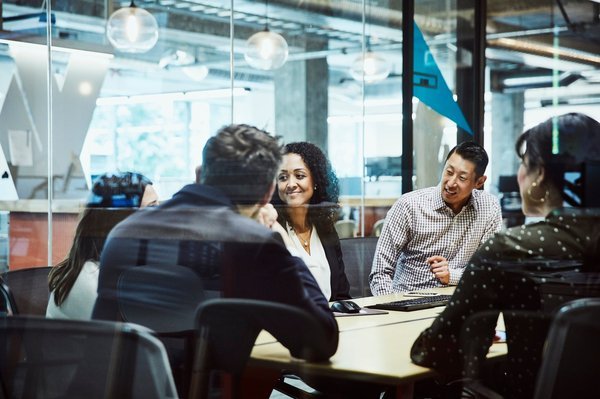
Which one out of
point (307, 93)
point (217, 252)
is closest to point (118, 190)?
point (217, 252)

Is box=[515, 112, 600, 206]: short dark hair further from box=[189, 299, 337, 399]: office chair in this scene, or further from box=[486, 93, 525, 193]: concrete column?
box=[189, 299, 337, 399]: office chair

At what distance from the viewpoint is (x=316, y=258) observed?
226 cm

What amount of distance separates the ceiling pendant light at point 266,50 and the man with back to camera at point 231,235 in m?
2.63

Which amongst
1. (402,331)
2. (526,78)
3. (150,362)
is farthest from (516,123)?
(150,362)

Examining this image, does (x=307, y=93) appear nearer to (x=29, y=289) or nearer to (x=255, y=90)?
(x=255, y=90)

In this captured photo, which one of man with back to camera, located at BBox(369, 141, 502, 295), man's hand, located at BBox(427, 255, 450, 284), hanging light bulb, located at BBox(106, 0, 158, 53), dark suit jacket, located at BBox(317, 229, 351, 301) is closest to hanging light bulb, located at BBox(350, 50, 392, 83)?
hanging light bulb, located at BBox(106, 0, 158, 53)

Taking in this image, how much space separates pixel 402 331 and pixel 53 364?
1.07 meters

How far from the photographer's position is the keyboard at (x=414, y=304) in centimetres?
223

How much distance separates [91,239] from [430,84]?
3962 mm

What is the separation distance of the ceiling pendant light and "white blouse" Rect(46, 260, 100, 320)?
256cm

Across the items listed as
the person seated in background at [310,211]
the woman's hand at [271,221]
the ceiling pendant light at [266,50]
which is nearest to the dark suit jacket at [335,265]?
the person seated in background at [310,211]

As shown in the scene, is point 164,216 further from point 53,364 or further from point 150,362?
point 53,364

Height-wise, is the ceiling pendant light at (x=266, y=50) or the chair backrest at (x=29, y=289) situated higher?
the ceiling pendant light at (x=266, y=50)

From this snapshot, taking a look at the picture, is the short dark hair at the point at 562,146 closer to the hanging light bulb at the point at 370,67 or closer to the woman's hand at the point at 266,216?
the woman's hand at the point at 266,216
